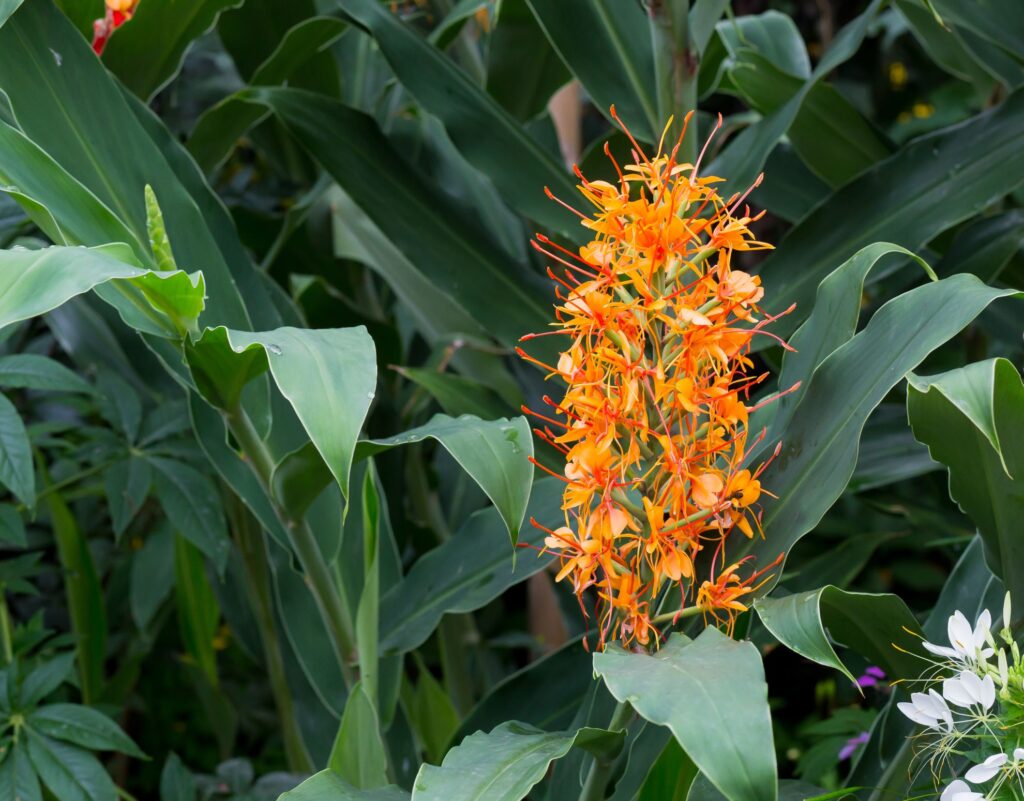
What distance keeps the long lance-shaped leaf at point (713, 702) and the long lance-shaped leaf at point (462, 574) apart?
335 mm

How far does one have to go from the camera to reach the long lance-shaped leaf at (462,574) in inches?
31.9

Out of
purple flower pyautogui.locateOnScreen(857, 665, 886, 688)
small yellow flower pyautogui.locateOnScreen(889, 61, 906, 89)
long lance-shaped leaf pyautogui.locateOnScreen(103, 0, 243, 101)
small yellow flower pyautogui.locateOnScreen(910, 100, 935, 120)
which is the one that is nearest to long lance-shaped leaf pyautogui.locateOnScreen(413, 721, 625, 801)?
purple flower pyautogui.locateOnScreen(857, 665, 886, 688)

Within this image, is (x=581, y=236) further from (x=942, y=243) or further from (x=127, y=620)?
(x=127, y=620)

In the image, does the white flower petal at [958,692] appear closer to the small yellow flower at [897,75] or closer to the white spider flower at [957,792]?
the white spider flower at [957,792]

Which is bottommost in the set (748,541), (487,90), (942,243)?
(942,243)

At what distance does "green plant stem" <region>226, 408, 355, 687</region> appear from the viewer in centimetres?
66

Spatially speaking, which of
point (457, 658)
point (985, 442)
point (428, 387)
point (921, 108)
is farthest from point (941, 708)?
point (921, 108)

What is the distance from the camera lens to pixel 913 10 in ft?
3.51

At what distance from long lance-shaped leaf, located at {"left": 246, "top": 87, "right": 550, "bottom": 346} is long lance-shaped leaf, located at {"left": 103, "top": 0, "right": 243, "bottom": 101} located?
0.11 meters

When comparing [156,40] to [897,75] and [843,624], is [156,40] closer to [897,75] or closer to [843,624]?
[843,624]

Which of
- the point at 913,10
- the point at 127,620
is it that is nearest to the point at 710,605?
the point at 913,10

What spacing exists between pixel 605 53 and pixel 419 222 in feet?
0.70

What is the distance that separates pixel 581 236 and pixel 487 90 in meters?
0.23

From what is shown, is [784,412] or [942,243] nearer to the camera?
[784,412]
